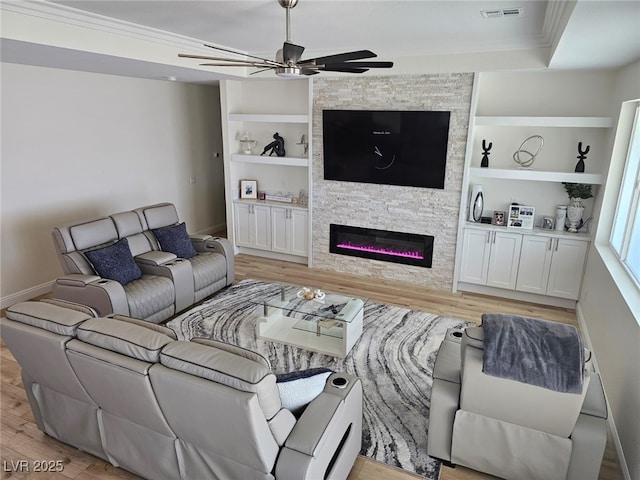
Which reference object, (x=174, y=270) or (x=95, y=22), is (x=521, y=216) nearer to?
(x=174, y=270)

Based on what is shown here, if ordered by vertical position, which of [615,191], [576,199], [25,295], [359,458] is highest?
[615,191]

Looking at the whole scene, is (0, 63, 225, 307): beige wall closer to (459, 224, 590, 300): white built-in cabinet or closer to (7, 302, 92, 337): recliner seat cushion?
(7, 302, 92, 337): recliner seat cushion

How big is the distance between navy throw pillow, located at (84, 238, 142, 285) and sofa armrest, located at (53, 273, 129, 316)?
120 millimetres

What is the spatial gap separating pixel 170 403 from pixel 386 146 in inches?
160

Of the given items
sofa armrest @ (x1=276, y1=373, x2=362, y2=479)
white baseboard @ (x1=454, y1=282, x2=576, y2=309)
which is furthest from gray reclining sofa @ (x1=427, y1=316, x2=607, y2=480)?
white baseboard @ (x1=454, y1=282, x2=576, y2=309)

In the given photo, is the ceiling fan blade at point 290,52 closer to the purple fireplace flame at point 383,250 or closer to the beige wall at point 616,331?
the beige wall at point 616,331

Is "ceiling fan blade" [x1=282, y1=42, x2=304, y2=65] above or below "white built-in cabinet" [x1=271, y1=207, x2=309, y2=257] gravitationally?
above

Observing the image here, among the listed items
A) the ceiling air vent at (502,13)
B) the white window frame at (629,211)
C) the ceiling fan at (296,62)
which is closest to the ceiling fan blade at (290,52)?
the ceiling fan at (296,62)

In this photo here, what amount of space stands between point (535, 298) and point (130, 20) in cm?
515

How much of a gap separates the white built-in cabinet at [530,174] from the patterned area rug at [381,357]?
1.04 m

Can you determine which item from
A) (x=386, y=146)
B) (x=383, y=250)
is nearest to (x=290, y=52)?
(x=386, y=146)

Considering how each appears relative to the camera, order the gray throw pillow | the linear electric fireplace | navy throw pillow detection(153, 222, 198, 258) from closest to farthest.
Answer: the gray throw pillow
navy throw pillow detection(153, 222, 198, 258)
the linear electric fireplace

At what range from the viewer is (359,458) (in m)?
2.72

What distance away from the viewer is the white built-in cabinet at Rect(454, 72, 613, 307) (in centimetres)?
461
